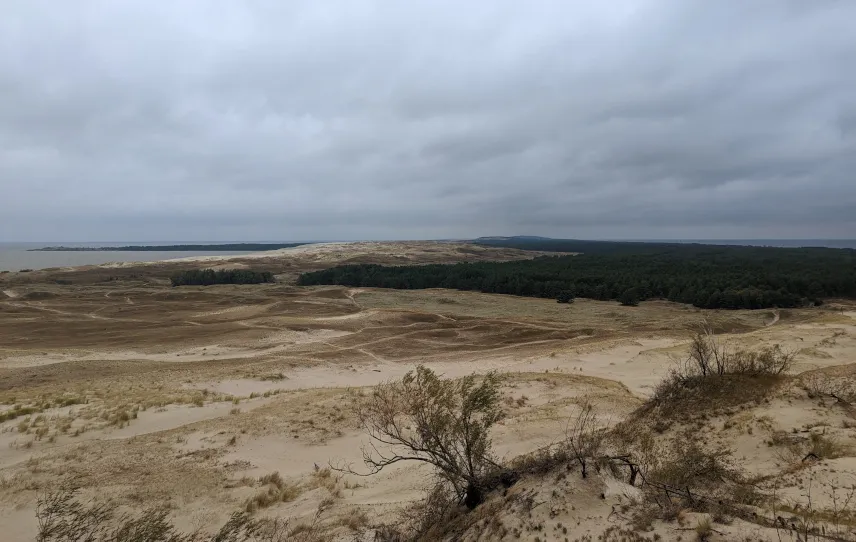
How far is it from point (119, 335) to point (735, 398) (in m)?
39.6

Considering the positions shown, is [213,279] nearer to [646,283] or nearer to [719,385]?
[646,283]

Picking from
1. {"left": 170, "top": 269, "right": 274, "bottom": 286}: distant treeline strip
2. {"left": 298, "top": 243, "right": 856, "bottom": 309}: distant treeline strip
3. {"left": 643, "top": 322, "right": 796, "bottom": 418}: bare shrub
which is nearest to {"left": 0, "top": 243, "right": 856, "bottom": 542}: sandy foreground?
{"left": 643, "top": 322, "right": 796, "bottom": 418}: bare shrub

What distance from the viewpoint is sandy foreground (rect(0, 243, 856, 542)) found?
30.4 ft

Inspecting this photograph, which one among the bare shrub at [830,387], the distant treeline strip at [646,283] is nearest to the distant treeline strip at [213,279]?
the distant treeline strip at [646,283]

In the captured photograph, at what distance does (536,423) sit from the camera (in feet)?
45.0

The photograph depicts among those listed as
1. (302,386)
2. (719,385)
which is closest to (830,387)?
(719,385)

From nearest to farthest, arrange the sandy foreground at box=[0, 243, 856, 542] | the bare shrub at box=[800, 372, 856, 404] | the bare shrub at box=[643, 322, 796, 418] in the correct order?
the sandy foreground at box=[0, 243, 856, 542], the bare shrub at box=[800, 372, 856, 404], the bare shrub at box=[643, 322, 796, 418]

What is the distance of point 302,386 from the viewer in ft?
70.9

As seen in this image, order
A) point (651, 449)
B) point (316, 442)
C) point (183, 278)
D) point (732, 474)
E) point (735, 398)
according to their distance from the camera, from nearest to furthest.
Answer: point (732, 474) → point (651, 449) → point (735, 398) → point (316, 442) → point (183, 278)

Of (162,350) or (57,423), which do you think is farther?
(162,350)

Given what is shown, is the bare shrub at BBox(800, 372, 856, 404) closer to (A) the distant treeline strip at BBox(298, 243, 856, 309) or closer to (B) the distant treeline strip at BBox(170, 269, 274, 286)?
(A) the distant treeline strip at BBox(298, 243, 856, 309)

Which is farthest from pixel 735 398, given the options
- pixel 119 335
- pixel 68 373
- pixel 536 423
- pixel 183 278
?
pixel 183 278

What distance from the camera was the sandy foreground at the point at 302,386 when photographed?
927cm

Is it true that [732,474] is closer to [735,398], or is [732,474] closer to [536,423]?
[735,398]
